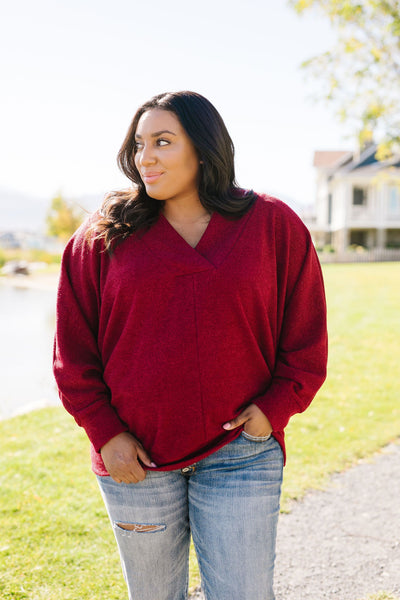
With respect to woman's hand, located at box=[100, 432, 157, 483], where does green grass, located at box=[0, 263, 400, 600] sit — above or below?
below

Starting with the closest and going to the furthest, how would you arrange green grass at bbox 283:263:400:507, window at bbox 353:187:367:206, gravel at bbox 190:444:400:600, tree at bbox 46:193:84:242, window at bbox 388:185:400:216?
gravel at bbox 190:444:400:600, green grass at bbox 283:263:400:507, window at bbox 388:185:400:216, window at bbox 353:187:367:206, tree at bbox 46:193:84:242

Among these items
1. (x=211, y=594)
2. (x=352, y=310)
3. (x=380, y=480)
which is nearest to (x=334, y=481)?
(x=380, y=480)

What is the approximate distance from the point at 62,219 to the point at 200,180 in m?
42.4

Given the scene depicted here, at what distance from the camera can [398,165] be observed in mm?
32062

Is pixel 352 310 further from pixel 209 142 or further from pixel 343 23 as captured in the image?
pixel 209 142

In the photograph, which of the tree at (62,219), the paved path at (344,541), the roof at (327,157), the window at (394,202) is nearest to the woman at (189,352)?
the paved path at (344,541)

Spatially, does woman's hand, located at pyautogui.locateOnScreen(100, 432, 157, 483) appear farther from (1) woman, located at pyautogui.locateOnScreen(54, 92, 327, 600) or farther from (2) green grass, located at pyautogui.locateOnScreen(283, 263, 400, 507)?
(2) green grass, located at pyautogui.locateOnScreen(283, 263, 400, 507)

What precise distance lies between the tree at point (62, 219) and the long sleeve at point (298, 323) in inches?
1622

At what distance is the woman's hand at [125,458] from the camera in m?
1.97

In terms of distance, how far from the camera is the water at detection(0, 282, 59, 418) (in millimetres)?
8430

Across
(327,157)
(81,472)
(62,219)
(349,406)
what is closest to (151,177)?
(81,472)

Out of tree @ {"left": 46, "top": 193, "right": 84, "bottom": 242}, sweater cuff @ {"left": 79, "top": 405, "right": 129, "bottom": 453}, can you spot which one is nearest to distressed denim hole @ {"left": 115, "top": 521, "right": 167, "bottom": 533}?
sweater cuff @ {"left": 79, "top": 405, "right": 129, "bottom": 453}

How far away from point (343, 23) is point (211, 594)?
974 centimetres

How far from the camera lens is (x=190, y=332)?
6.37ft
